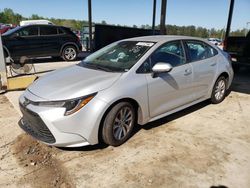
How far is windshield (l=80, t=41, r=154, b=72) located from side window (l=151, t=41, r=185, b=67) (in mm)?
176

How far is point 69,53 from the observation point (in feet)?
38.0

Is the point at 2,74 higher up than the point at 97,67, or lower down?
lower down

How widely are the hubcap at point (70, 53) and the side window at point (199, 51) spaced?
25.6 feet

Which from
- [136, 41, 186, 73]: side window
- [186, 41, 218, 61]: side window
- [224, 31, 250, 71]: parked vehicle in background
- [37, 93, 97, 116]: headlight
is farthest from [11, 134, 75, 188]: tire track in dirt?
[224, 31, 250, 71]: parked vehicle in background

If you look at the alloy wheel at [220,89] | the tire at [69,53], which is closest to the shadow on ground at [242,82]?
the alloy wheel at [220,89]

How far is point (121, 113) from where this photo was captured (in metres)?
3.42

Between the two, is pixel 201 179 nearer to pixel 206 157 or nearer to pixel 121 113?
pixel 206 157

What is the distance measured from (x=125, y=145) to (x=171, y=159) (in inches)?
27.2

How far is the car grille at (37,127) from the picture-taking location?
10.2 ft

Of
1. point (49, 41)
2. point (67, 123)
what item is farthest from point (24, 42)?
point (67, 123)

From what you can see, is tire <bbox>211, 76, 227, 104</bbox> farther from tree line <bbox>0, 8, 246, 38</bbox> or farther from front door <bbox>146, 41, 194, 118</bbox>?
tree line <bbox>0, 8, 246, 38</bbox>

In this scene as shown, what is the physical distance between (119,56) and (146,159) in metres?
1.73

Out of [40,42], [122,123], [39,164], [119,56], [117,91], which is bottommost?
[39,164]

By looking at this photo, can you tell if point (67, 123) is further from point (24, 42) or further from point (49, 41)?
point (49, 41)
